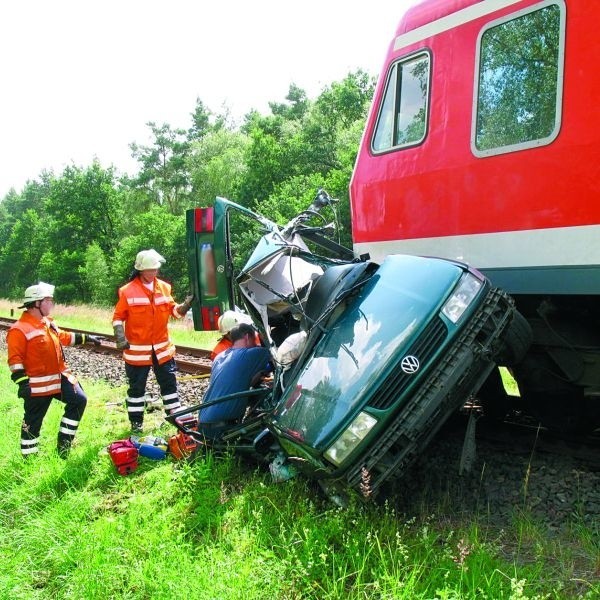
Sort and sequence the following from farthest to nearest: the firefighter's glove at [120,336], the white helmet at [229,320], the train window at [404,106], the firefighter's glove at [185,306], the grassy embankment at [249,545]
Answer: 1. the firefighter's glove at [120,336]
2. the firefighter's glove at [185,306]
3. the white helmet at [229,320]
4. the train window at [404,106]
5. the grassy embankment at [249,545]

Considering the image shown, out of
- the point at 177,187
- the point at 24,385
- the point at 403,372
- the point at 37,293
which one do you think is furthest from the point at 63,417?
the point at 177,187

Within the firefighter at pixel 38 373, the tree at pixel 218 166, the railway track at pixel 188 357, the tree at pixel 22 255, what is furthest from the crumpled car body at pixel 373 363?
the tree at pixel 22 255

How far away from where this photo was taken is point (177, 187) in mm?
55500

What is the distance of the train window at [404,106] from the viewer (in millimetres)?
4621

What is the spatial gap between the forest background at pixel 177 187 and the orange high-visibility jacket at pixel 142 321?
2118 cm

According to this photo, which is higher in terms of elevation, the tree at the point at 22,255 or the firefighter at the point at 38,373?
the firefighter at the point at 38,373

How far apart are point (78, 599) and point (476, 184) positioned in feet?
11.5

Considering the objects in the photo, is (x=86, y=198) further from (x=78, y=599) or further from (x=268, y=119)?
(x=78, y=599)

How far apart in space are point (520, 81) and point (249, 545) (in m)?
3.40

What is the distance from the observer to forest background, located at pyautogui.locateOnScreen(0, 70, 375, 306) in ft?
129

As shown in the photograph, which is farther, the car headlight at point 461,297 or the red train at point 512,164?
the red train at point 512,164

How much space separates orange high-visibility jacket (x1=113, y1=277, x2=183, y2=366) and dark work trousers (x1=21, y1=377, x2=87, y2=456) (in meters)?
0.66

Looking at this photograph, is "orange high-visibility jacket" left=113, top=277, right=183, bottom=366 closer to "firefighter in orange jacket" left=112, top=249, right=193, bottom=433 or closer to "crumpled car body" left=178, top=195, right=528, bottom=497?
"firefighter in orange jacket" left=112, top=249, right=193, bottom=433

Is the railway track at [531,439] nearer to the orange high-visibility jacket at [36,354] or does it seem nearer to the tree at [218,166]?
the orange high-visibility jacket at [36,354]
